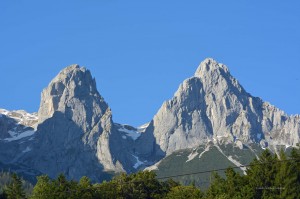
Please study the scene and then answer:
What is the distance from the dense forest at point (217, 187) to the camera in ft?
413

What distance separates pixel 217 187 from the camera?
136m

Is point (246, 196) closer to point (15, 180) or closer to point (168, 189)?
point (168, 189)

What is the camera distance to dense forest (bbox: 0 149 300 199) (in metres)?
126

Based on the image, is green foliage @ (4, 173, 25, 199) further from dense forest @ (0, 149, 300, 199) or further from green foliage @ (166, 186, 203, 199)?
green foliage @ (166, 186, 203, 199)

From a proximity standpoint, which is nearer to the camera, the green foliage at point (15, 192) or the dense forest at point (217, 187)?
the dense forest at point (217, 187)

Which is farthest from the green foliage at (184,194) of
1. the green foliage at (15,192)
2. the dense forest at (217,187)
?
the green foliage at (15,192)

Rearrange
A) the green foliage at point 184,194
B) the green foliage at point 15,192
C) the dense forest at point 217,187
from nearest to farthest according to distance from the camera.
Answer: the dense forest at point 217,187, the green foliage at point 184,194, the green foliage at point 15,192

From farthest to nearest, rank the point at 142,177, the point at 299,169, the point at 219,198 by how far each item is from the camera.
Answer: the point at 142,177 < the point at 299,169 < the point at 219,198

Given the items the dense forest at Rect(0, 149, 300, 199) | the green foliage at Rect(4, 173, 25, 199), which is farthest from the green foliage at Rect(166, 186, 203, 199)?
the green foliage at Rect(4, 173, 25, 199)

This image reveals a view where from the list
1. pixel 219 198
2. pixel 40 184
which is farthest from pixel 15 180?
pixel 219 198

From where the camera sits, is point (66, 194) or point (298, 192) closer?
point (298, 192)

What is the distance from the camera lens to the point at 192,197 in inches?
5512

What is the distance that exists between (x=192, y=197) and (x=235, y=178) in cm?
950

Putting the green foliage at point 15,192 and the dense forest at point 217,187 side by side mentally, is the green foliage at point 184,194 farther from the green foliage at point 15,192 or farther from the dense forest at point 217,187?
the green foliage at point 15,192
